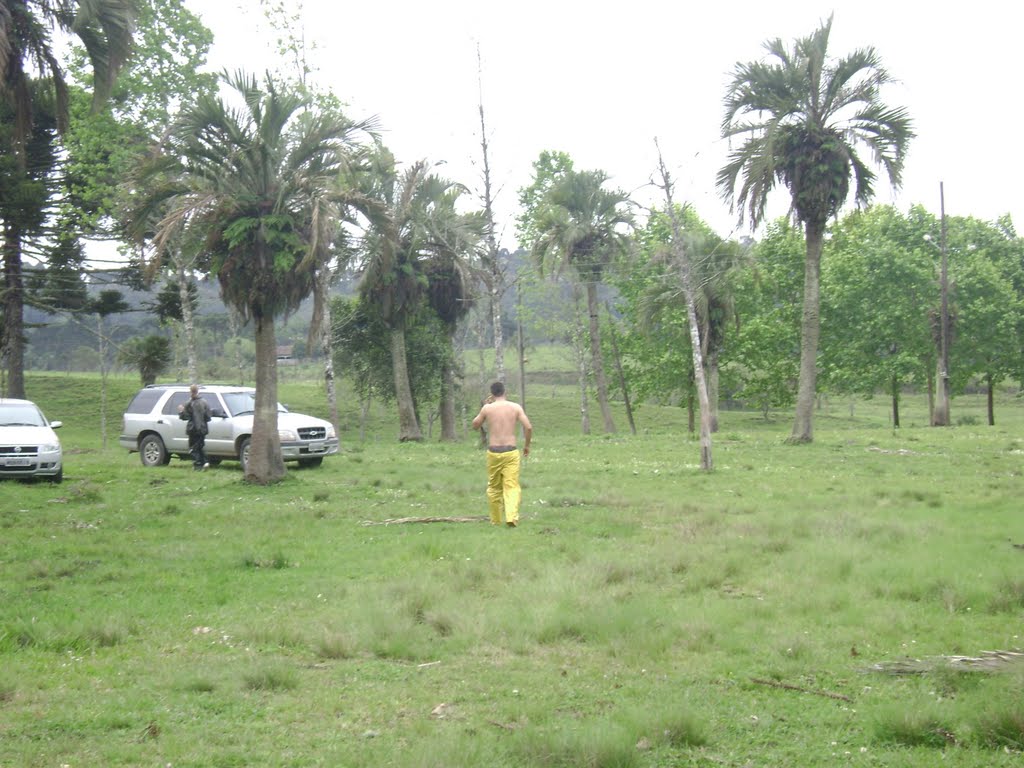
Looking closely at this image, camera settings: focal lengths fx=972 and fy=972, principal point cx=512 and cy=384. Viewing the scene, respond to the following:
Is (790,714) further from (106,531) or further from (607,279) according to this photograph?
(607,279)

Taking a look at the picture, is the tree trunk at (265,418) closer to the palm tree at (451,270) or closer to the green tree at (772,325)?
the palm tree at (451,270)

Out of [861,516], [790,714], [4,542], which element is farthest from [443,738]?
[861,516]

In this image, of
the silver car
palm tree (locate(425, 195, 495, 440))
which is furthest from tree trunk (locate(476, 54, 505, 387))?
the silver car

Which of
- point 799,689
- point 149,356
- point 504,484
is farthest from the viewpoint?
point 149,356

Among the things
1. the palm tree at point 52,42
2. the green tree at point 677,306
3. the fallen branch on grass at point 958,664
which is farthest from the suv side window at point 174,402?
the fallen branch on grass at point 958,664

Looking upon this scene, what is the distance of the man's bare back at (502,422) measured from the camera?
504 inches

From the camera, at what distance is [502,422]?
511 inches

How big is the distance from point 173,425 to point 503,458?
41.0 ft

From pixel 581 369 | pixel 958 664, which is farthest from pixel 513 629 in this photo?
pixel 581 369

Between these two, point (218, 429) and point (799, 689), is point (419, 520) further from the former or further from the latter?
point (218, 429)

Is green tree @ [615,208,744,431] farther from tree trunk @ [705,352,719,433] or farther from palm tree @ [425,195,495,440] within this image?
palm tree @ [425,195,495,440]

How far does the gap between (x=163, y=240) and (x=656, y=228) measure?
36.0 metres

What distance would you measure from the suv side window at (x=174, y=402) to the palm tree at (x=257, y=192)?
18.7ft

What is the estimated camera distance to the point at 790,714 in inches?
218
